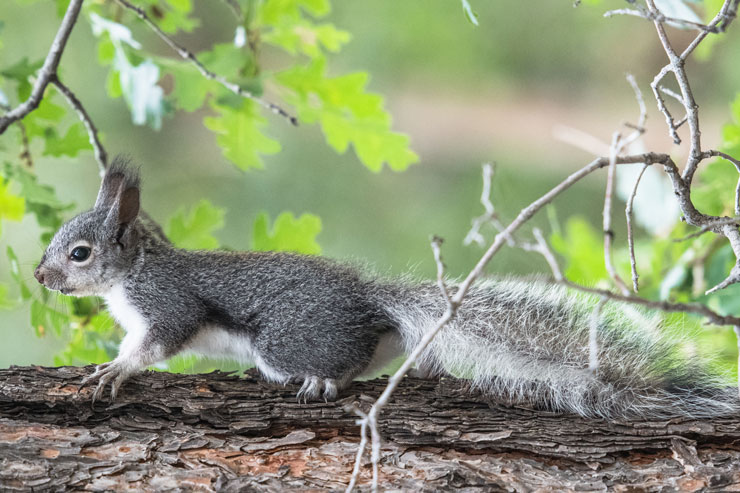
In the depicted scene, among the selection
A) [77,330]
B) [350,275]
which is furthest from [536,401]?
[77,330]

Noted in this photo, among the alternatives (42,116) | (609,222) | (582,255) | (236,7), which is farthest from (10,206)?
(582,255)

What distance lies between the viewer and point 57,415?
54.1 inches

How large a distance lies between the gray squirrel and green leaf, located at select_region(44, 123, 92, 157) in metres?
A: 0.12

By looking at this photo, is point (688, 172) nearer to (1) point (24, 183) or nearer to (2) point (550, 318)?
(2) point (550, 318)

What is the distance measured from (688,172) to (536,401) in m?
0.48

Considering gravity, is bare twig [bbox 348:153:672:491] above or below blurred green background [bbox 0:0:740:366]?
below

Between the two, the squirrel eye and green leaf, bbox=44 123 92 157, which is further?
green leaf, bbox=44 123 92 157

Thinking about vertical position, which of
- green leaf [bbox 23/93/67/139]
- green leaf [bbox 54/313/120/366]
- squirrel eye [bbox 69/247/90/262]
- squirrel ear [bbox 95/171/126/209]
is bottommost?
green leaf [bbox 54/313/120/366]

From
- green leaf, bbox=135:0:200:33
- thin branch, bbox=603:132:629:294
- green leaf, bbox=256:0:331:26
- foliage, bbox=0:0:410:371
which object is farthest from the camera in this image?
green leaf, bbox=135:0:200:33

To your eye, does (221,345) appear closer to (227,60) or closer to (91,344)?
(91,344)

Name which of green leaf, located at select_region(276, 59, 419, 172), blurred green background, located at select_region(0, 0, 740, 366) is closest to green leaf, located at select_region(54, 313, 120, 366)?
green leaf, located at select_region(276, 59, 419, 172)

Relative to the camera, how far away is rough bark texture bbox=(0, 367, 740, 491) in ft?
4.17

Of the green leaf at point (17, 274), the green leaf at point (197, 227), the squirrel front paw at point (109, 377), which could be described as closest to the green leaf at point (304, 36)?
the green leaf at point (197, 227)

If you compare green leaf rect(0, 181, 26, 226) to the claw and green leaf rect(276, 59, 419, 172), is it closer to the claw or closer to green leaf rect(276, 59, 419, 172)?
the claw
